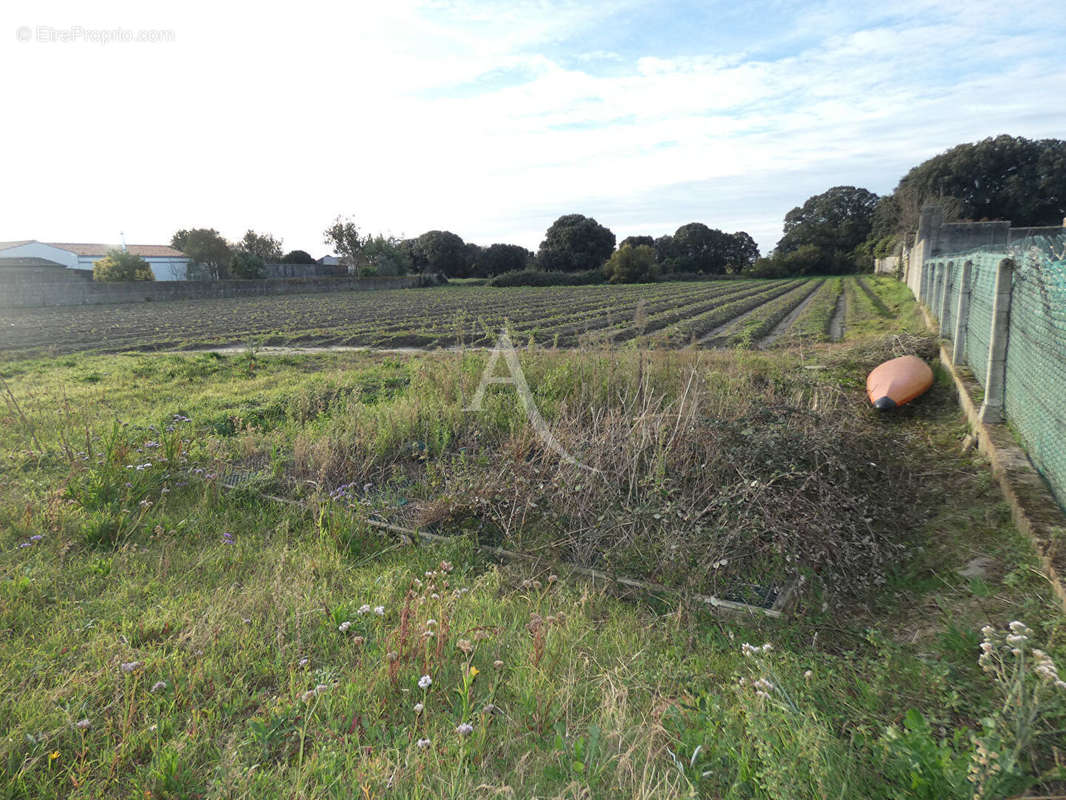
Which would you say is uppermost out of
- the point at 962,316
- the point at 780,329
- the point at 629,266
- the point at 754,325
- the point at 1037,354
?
the point at 629,266

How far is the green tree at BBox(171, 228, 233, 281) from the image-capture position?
50469 mm

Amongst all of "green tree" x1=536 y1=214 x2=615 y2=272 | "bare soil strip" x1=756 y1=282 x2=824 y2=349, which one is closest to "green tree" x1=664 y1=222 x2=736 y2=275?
"green tree" x1=536 y1=214 x2=615 y2=272

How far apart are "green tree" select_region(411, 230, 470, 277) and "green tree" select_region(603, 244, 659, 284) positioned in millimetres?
18846

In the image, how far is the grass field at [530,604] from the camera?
6.66ft

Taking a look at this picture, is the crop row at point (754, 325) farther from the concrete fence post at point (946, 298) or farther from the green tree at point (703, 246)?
the green tree at point (703, 246)

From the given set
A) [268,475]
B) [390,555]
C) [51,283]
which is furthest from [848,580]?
[51,283]

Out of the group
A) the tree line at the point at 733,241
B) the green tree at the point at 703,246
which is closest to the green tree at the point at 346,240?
the tree line at the point at 733,241

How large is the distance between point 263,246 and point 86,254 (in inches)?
694

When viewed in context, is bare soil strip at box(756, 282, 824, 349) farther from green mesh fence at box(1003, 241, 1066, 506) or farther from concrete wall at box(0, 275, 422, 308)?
concrete wall at box(0, 275, 422, 308)

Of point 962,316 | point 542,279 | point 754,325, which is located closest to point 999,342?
point 962,316

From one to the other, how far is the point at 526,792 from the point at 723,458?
9.62 feet

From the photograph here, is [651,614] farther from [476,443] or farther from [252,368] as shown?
[252,368]

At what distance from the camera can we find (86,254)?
61.1 meters

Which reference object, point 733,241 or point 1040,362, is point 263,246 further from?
point 1040,362
